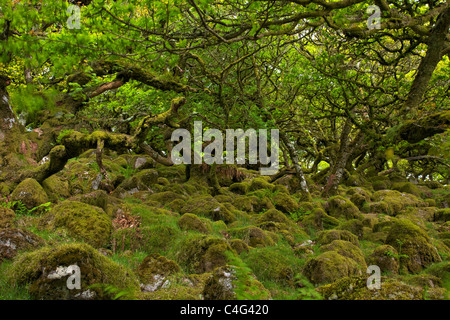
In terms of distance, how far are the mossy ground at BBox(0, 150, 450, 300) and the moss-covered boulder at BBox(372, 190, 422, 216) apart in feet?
0.39

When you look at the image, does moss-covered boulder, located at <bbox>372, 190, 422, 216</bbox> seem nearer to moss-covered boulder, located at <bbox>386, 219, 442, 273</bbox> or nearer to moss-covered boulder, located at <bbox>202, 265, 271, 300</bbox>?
moss-covered boulder, located at <bbox>386, 219, 442, 273</bbox>

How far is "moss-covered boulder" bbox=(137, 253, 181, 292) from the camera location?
4.48 m

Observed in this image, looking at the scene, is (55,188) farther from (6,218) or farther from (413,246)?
(413,246)

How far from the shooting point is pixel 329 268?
18.8ft

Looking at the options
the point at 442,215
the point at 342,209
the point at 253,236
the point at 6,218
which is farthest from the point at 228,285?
the point at 442,215

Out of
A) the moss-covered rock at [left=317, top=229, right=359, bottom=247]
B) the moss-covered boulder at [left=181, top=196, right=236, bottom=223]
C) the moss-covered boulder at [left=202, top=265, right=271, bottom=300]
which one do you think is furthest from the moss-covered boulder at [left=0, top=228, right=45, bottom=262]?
the moss-covered rock at [left=317, top=229, right=359, bottom=247]

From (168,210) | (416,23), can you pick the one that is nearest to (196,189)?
(168,210)

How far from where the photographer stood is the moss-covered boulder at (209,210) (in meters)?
9.94

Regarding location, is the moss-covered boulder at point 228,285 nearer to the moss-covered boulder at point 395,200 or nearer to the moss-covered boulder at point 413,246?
the moss-covered boulder at point 413,246

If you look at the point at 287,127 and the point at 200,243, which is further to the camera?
the point at 287,127

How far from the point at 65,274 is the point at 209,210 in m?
6.51

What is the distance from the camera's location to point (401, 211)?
12727 mm
